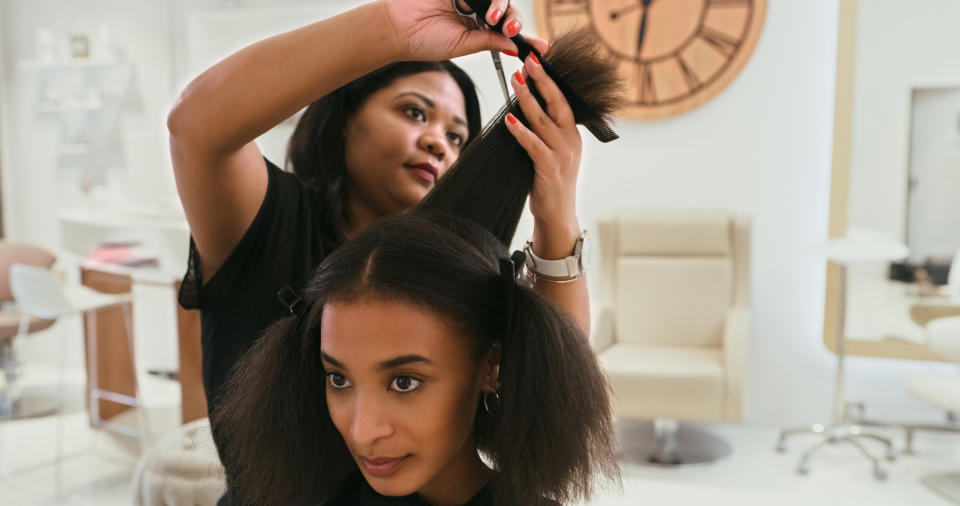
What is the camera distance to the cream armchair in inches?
136

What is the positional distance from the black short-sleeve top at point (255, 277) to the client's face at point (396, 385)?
0.22 meters

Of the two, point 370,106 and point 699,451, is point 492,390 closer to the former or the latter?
point 370,106

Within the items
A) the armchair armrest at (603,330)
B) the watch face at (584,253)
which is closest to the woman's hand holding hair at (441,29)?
the watch face at (584,253)

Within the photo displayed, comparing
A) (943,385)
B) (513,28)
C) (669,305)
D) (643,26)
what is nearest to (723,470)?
(669,305)

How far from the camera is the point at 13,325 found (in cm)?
427

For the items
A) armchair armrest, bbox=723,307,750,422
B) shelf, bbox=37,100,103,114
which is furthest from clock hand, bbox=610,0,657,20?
shelf, bbox=37,100,103,114

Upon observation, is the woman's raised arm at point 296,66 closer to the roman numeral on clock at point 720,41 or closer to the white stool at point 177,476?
the white stool at point 177,476

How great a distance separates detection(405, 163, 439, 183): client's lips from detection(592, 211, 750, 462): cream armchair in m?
2.46

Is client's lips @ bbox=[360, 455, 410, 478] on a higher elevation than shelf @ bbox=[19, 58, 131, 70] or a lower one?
lower

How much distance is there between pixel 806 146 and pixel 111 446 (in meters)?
3.72

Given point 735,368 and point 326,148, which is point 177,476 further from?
point 735,368

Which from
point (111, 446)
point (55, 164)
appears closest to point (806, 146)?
point (111, 446)

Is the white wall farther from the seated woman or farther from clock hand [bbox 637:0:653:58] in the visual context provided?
→ the seated woman

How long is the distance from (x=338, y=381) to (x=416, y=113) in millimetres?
485
